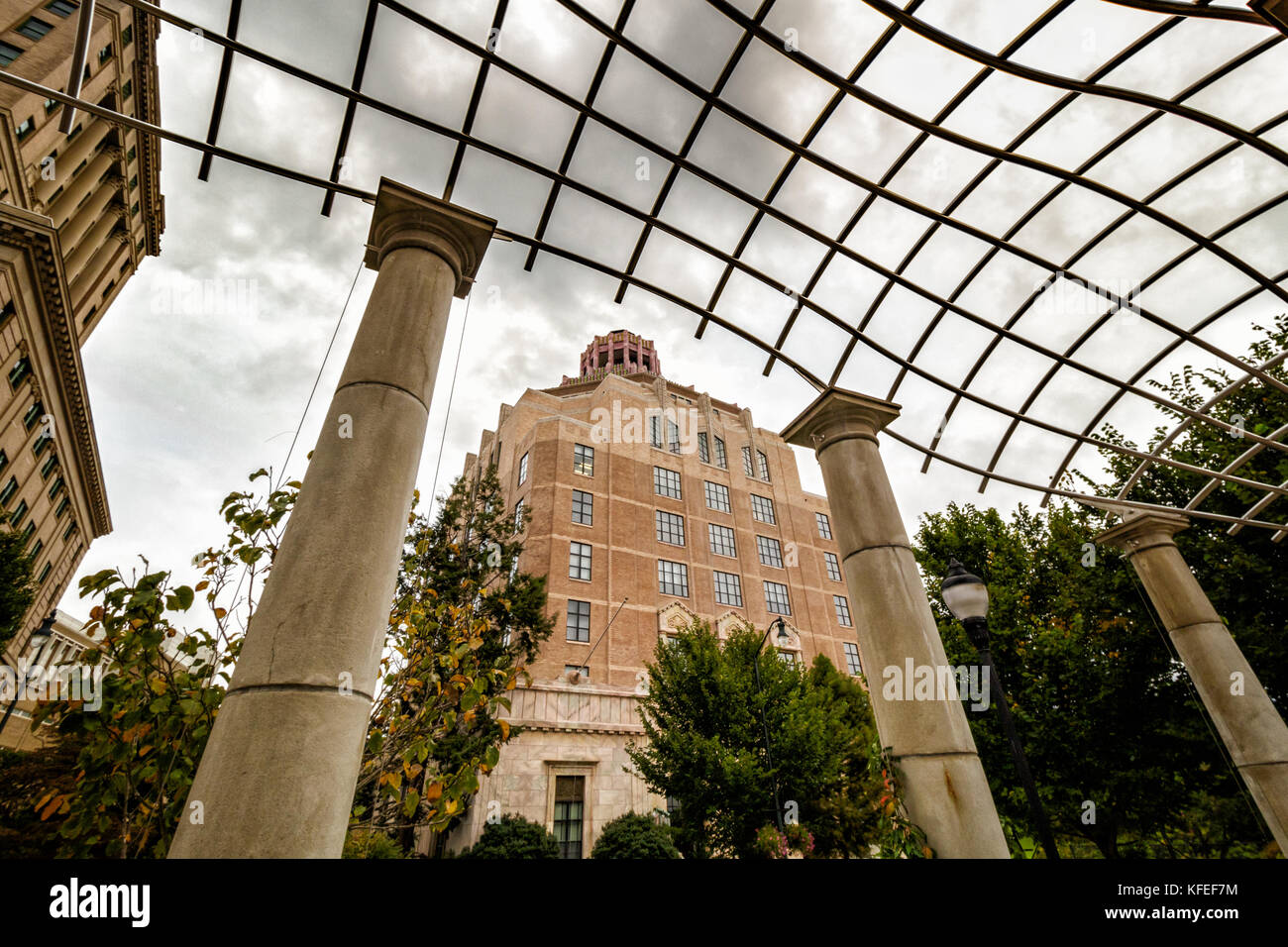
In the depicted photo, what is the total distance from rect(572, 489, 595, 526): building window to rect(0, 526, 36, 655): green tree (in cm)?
2005

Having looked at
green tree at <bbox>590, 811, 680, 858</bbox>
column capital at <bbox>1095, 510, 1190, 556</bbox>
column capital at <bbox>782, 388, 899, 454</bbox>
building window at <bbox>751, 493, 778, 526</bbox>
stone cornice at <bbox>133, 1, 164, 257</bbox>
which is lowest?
green tree at <bbox>590, 811, 680, 858</bbox>

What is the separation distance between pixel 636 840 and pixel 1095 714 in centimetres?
1252

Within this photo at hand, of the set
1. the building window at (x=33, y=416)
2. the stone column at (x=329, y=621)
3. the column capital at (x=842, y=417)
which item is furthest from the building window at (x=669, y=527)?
the building window at (x=33, y=416)

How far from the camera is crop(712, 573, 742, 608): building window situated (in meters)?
33.2

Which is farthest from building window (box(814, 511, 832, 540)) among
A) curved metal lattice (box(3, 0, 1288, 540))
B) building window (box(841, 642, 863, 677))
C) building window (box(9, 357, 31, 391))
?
building window (box(9, 357, 31, 391))

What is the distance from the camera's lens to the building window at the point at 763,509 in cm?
3838

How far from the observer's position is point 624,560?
102 ft

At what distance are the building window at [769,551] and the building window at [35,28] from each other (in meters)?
52.7

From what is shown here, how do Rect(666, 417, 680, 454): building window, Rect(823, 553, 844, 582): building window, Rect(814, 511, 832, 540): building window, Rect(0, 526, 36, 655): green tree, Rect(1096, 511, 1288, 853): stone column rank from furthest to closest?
1. Rect(814, 511, 832, 540): building window
2. Rect(823, 553, 844, 582): building window
3. Rect(666, 417, 680, 454): building window
4. Rect(0, 526, 36, 655): green tree
5. Rect(1096, 511, 1288, 853): stone column

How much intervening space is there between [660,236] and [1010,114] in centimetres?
314

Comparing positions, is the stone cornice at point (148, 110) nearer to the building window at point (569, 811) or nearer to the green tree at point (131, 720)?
the building window at point (569, 811)

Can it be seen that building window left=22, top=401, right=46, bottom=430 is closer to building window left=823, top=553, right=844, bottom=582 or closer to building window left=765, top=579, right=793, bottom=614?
building window left=765, top=579, right=793, bottom=614

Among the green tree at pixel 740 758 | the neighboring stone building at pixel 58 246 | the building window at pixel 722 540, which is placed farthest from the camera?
the building window at pixel 722 540
